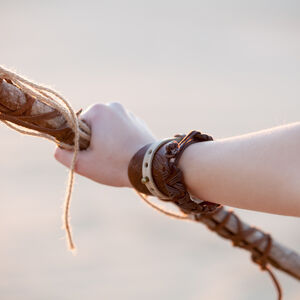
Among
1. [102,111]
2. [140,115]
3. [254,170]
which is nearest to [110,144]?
[102,111]

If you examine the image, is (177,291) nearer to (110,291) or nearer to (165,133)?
(110,291)

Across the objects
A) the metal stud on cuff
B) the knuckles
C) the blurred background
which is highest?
the knuckles

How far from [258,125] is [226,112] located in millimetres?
503

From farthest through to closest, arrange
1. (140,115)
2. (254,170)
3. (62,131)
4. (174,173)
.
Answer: (140,115) → (62,131) → (174,173) → (254,170)

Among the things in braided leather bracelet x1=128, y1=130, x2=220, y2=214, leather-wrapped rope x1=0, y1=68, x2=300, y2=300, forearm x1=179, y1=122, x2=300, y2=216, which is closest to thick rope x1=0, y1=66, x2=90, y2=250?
leather-wrapped rope x1=0, y1=68, x2=300, y2=300

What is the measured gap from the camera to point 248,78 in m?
6.12

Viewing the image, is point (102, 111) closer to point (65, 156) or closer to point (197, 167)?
point (65, 156)

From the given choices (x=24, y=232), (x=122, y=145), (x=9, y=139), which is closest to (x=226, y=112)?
(x=9, y=139)

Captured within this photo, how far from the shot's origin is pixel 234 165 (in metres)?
0.90

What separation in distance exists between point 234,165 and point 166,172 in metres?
0.14

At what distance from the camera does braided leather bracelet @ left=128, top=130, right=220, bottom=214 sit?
1.00 m

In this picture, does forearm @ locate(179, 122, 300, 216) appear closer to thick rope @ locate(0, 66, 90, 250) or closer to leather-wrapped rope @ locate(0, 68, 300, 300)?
leather-wrapped rope @ locate(0, 68, 300, 300)

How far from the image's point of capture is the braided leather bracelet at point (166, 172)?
995 millimetres

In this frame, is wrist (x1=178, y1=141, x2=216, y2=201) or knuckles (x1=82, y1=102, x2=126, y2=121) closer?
wrist (x1=178, y1=141, x2=216, y2=201)
